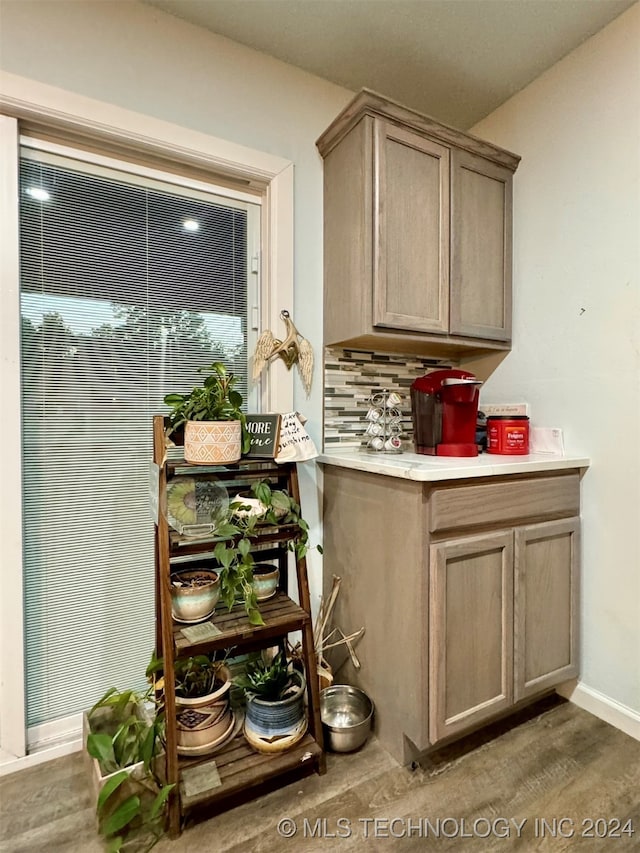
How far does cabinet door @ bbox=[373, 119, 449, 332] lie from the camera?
1.57 m

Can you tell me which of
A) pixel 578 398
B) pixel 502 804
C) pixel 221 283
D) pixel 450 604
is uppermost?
pixel 221 283

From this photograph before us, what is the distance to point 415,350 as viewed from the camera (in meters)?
2.03

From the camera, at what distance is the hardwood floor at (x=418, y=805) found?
3.67 ft

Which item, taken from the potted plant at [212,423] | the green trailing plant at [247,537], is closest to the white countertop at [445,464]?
the green trailing plant at [247,537]

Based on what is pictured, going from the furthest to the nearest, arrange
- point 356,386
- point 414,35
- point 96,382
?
point 356,386
point 414,35
point 96,382

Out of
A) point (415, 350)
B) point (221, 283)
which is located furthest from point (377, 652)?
point (221, 283)

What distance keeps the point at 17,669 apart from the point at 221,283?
1455 millimetres

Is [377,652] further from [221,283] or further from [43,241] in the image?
[43,241]

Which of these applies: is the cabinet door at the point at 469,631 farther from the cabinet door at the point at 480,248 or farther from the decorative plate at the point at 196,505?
the cabinet door at the point at 480,248

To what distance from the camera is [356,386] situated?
1.93 metres

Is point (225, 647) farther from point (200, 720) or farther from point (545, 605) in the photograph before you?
point (545, 605)

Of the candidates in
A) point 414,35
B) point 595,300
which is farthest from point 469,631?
point 414,35

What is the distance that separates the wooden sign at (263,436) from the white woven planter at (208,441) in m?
0.13

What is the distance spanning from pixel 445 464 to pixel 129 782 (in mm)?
1268
